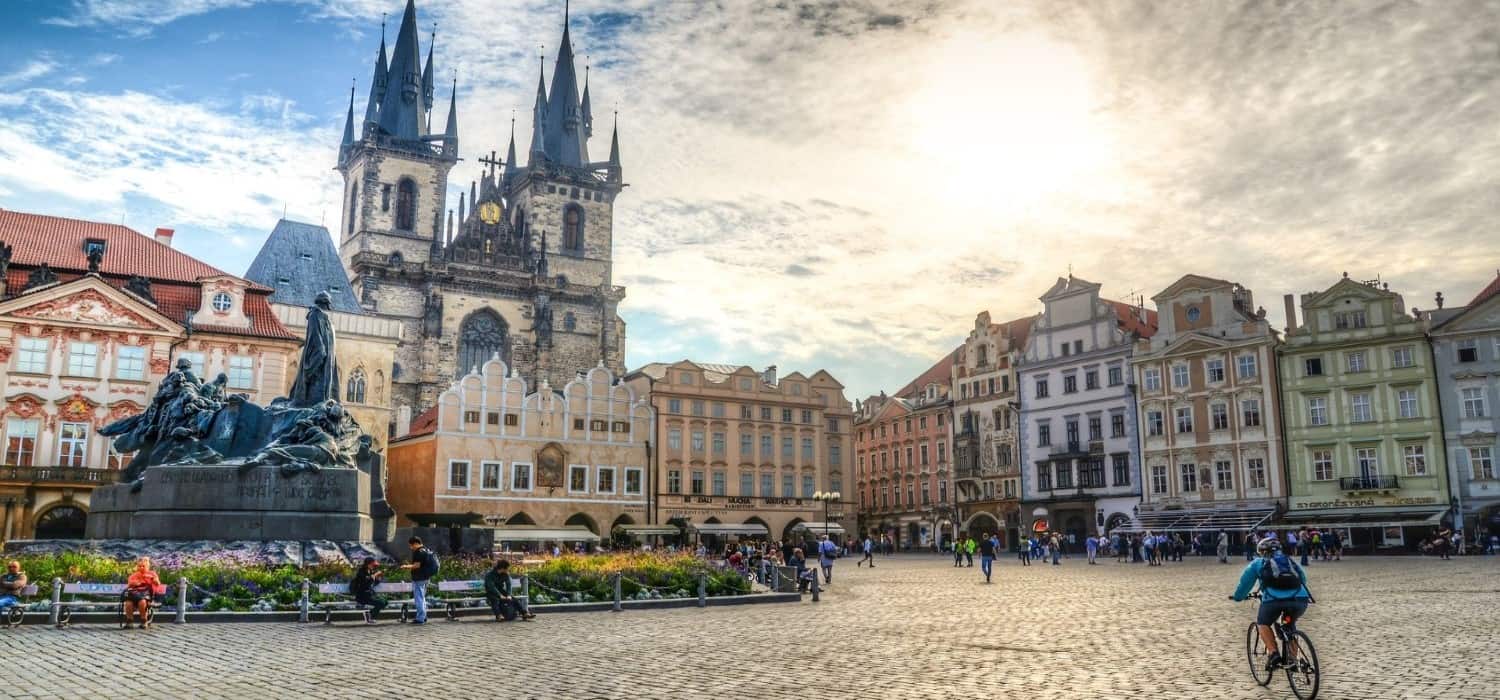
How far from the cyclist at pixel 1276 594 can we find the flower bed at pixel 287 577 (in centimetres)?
1201

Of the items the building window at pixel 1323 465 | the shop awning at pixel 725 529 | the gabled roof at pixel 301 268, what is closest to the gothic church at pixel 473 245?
the gabled roof at pixel 301 268

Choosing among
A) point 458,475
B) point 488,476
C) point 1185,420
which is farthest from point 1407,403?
point 458,475

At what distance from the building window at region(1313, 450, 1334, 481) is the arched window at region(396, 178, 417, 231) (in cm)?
5559

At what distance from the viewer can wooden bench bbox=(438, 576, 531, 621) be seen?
57.6 ft

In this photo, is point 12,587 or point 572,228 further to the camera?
point 572,228

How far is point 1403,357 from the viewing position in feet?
163

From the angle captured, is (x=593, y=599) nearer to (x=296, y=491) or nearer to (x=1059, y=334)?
(x=296, y=491)

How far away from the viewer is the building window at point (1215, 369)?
54469mm

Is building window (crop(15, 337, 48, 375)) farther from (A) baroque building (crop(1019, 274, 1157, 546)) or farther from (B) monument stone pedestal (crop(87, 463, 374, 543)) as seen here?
(A) baroque building (crop(1019, 274, 1157, 546))

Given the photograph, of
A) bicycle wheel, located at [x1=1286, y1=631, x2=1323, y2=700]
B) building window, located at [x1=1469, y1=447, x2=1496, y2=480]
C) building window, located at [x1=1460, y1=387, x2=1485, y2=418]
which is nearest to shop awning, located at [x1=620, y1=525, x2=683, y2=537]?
building window, located at [x1=1469, y1=447, x2=1496, y2=480]

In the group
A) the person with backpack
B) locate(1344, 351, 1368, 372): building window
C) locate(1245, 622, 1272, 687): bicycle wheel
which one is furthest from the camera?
locate(1344, 351, 1368, 372): building window

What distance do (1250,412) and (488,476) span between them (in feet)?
115

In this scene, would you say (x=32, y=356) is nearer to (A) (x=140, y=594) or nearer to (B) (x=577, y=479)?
(B) (x=577, y=479)

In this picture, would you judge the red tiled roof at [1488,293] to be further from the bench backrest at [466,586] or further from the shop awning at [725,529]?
the bench backrest at [466,586]
